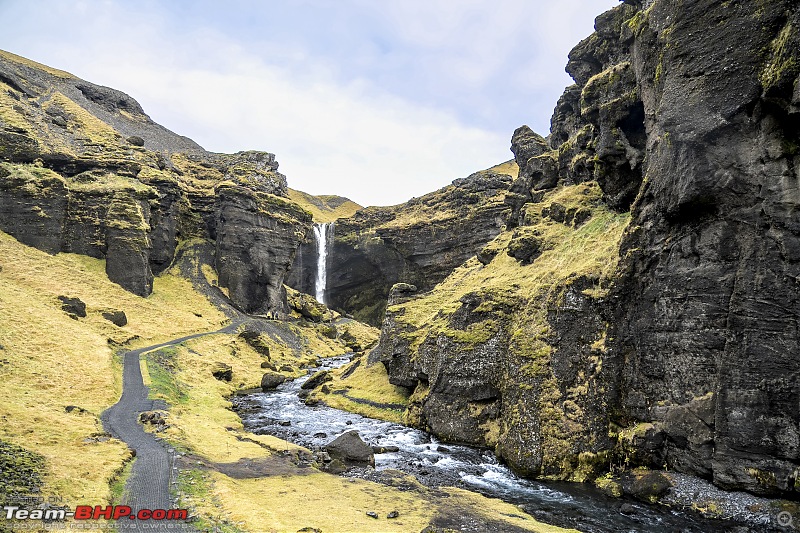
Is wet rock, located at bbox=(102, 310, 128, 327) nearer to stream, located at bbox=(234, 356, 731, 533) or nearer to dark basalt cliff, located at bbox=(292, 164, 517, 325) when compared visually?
stream, located at bbox=(234, 356, 731, 533)

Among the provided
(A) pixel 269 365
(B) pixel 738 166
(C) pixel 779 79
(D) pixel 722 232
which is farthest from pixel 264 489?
(A) pixel 269 365

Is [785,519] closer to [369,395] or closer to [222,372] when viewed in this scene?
[369,395]

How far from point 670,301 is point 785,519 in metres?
12.5

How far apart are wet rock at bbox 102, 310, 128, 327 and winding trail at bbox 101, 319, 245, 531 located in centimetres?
1641

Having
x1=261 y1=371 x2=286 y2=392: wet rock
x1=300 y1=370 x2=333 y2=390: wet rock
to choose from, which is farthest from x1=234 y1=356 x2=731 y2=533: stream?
x1=261 y1=371 x2=286 y2=392: wet rock

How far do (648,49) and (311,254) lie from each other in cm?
10707

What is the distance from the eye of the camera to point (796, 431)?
22719 millimetres

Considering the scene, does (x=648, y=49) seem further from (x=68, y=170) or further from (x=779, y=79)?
(x=68, y=170)

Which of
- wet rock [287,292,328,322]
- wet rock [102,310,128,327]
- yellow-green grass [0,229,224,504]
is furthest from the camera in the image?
wet rock [287,292,328,322]

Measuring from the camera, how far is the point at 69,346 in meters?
46.8

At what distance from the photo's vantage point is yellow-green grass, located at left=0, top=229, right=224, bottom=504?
24.2 m

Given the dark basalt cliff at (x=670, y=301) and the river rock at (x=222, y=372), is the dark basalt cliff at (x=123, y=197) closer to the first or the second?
the river rock at (x=222, y=372)

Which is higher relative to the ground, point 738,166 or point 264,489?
point 738,166

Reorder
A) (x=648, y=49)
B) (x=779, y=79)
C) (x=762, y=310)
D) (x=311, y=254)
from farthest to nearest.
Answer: (x=311, y=254)
(x=648, y=49)
(x=762, y=310)
(x=779, y=79)
